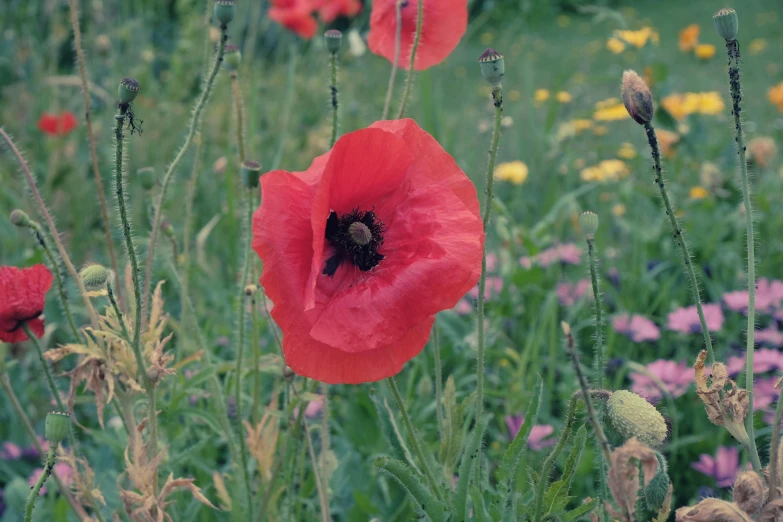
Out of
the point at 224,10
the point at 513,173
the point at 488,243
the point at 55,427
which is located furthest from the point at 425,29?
the point at 513,173

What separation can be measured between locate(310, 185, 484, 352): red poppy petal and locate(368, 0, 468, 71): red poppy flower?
352 mm

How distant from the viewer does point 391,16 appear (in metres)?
1.19

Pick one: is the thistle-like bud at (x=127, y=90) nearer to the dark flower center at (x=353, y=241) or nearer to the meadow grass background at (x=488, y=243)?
the dark flower center at (x=353, y=241)

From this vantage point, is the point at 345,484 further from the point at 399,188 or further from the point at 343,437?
the point at 399,188

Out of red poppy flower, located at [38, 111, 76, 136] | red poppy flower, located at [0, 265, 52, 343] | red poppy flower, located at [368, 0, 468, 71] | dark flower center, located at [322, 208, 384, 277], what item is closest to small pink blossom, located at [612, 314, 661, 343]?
red poppy flower, located at [368, 0, 468, 71]

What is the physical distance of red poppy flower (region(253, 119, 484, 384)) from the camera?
0.77 meters

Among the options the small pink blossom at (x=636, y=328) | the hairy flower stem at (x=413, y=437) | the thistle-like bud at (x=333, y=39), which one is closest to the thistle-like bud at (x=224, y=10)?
the thistle-like bud at (x=333, y=39)

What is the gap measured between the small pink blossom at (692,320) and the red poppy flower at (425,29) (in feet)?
3.02

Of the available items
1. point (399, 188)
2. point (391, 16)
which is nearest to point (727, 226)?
point (391, 16)

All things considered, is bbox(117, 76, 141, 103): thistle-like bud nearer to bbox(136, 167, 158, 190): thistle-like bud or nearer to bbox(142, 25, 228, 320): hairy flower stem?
bbox(142, 25, 228, 320): hairy flower stem

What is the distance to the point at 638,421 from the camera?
2.34ft

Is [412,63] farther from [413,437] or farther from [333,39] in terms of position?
[413,437]

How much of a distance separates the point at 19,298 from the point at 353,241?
445mm

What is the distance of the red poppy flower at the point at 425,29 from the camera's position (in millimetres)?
1096
